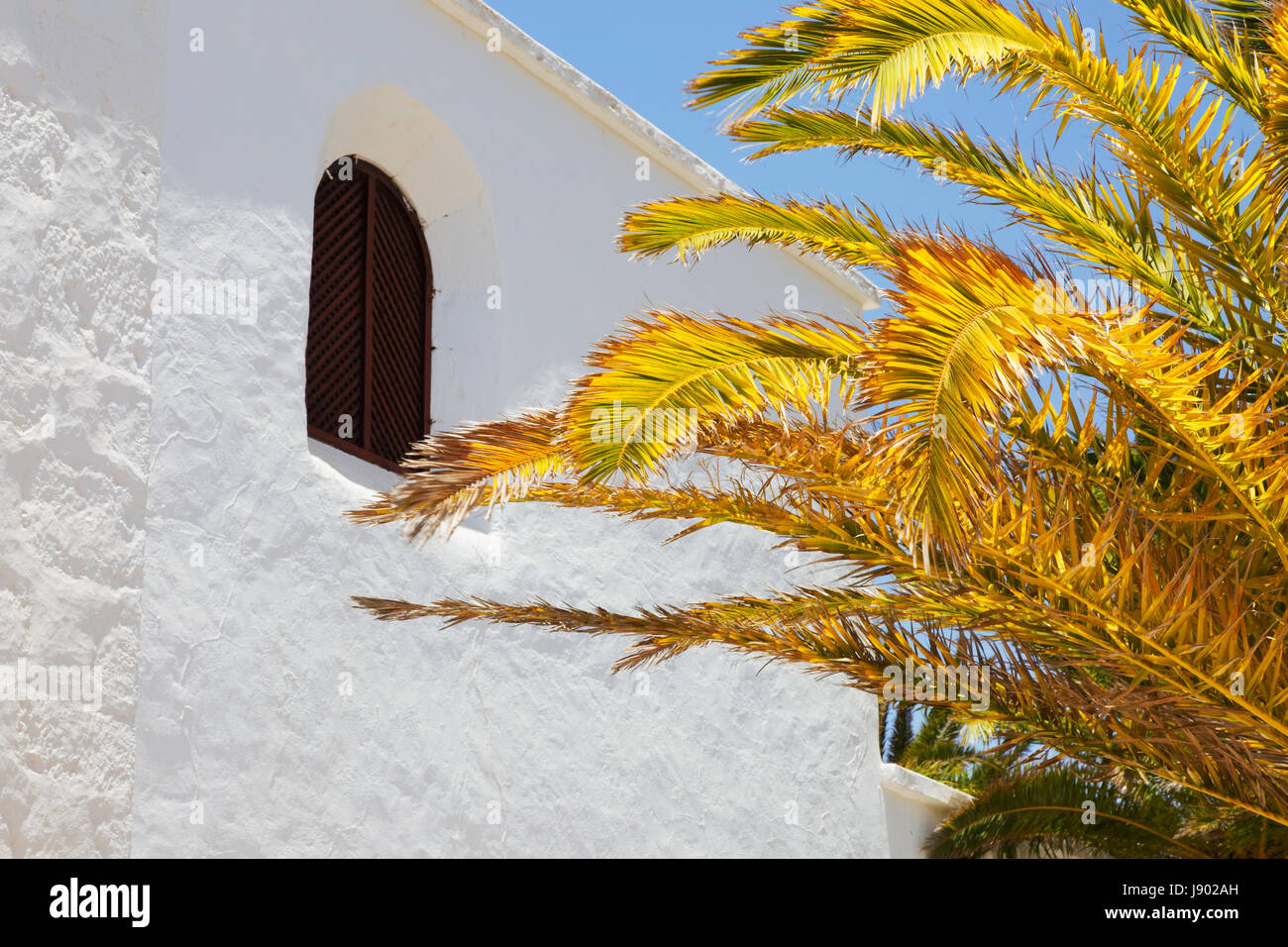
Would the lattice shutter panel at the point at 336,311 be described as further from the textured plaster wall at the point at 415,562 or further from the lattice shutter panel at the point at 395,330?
the textured plaster wall at the point at 415,562

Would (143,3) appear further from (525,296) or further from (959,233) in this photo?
(959,233)

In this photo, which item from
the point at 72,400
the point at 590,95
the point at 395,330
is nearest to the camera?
the point at 72,400

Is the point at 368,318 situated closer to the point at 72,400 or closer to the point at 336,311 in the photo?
the point at 336,311

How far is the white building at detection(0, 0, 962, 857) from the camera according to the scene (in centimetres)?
619

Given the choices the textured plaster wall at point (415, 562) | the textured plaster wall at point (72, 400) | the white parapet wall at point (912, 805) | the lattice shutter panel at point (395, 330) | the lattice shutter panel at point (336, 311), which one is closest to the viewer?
the textured plaster wall at point (72, 400)

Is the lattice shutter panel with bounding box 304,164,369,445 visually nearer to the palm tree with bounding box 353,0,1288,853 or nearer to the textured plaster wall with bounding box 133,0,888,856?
the textured plaster wall with bounding box 133,0,888,856

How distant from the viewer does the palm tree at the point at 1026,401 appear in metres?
3.94

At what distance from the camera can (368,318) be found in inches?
326

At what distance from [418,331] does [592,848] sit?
10.6 ft

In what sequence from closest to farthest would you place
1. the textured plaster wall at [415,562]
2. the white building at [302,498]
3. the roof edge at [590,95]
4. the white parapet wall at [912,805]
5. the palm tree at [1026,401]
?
the palm tree at [1026,401]
the white building at [302,498]
the textured plaster wall at [415,562]
the roof edge at [590,95]
the white parapet wall at [912,805]

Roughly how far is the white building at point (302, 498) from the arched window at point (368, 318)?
0.13 meters

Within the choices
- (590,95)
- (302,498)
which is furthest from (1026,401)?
(590,95)

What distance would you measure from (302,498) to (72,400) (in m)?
1.32

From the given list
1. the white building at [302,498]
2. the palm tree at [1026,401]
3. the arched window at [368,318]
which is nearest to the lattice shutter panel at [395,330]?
the arched window at [368,318]
